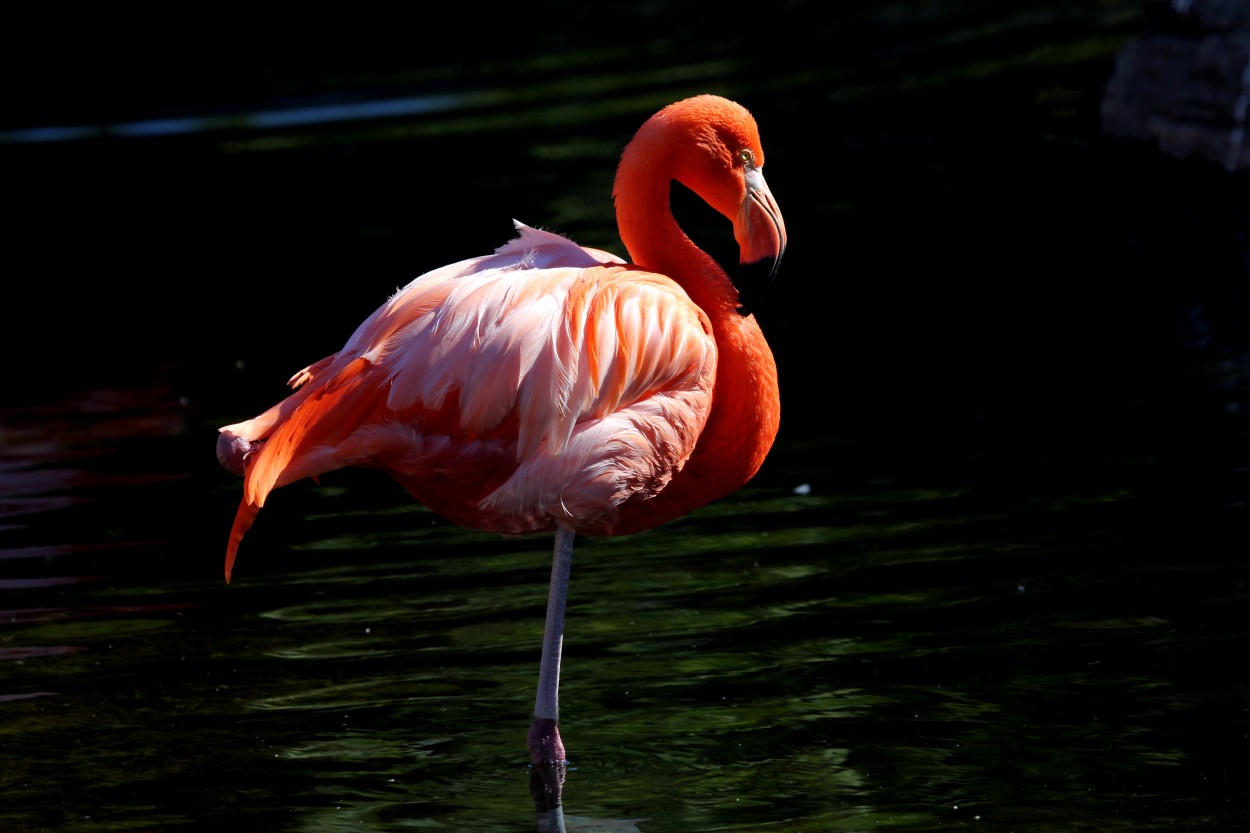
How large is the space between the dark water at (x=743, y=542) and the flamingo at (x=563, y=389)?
506 millimetres

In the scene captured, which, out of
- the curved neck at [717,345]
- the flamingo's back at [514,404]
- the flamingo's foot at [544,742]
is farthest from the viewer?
the curved neck at [717,345]

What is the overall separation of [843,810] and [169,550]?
2486mm

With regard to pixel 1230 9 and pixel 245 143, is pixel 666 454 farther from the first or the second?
pixel 245 143

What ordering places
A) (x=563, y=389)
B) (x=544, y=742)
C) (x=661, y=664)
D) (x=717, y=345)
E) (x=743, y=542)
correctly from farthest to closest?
(x=743, y=542)
(x=661, y=664)
(x=717, y=345)
(x=544, y=742)
(x=563, y=389)

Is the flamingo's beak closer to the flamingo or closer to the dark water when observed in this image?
the flamingo

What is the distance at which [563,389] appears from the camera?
3.45 meters

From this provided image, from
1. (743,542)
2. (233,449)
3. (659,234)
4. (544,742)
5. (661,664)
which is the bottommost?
(743,542)

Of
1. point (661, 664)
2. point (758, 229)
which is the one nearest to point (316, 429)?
point (758, 229)

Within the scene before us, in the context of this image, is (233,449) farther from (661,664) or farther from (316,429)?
(661,664)

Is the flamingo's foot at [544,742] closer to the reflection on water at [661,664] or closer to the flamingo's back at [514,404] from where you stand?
the reflection on water at [661,664]

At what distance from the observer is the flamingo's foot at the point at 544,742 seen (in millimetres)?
3574

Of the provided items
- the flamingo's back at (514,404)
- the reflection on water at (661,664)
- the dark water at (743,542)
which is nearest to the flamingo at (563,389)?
the flamingo's back at (514,404)

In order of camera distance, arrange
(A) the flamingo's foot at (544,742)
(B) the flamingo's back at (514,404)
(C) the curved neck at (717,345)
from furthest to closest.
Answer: (C) the curved neck at (717,345) → (A) the flamingo's foot at (544,742) → (B) the flamingo's back at (514,404)

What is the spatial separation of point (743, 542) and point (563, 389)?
5.69 feet
